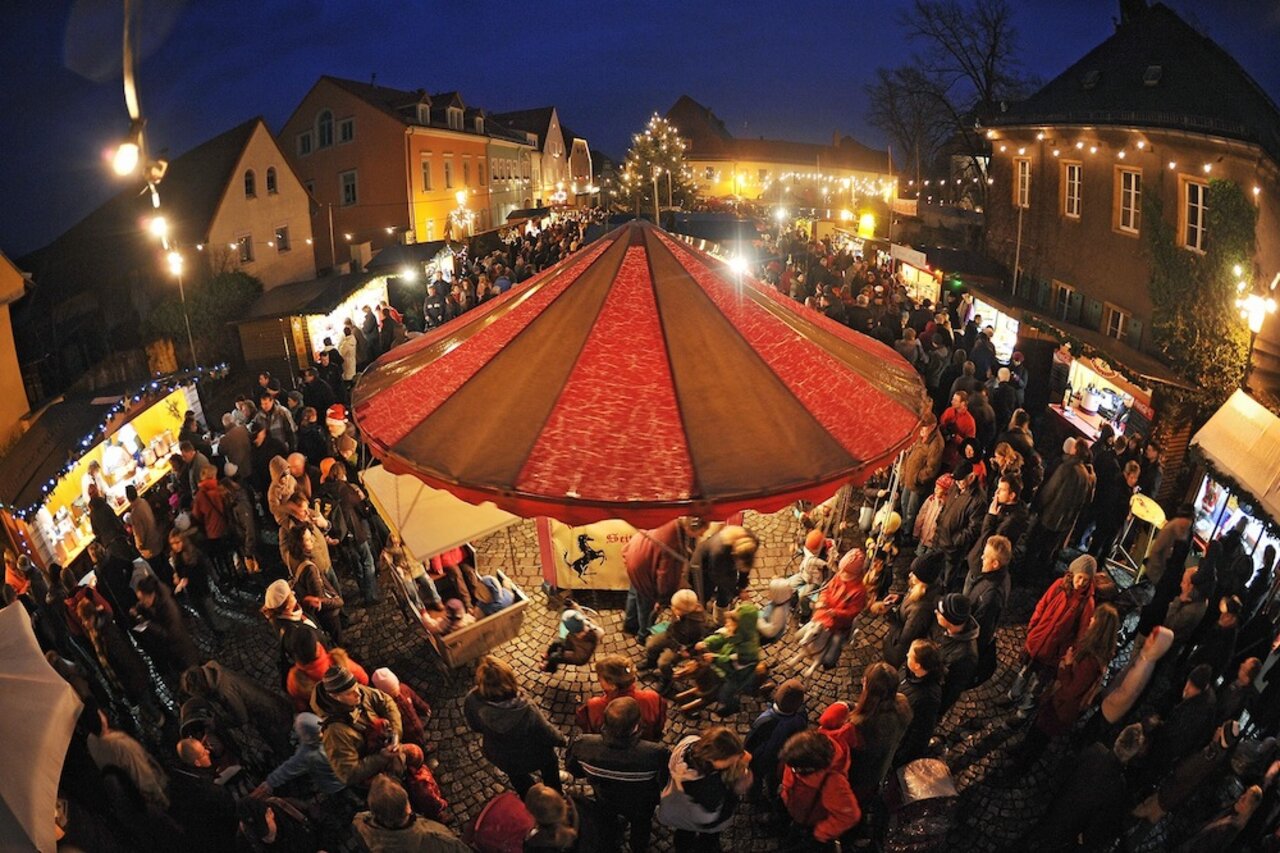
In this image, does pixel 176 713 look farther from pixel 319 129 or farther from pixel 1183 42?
pixel 319 129

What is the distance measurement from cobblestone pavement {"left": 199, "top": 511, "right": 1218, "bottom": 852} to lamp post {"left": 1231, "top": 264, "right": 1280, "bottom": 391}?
4291mm

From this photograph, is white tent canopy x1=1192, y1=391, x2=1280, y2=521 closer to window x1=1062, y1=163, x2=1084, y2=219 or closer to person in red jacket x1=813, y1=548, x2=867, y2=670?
person in red jacket x1=813, y1=548, x2=867, y2=670

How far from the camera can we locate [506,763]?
442 cm

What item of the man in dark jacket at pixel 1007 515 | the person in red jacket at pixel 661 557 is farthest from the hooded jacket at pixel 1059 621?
the person in red jacket at pixel 661 557

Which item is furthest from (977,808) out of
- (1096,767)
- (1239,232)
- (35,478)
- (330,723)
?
(35,478)

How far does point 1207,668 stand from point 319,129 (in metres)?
34.0

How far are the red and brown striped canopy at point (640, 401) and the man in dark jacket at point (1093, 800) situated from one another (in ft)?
6.94

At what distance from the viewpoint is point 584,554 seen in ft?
23.6

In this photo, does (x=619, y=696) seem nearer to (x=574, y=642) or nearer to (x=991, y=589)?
(x=574, y=642)

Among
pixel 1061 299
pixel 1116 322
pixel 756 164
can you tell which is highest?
pixel 756 164

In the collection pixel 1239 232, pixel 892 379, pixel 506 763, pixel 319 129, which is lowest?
pixel 506 763

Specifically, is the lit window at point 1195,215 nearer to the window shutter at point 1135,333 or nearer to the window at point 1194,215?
the window at point 1194,215

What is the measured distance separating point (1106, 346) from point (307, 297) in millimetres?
16023

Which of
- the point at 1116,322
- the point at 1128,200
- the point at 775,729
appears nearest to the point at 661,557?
the point at 775,729
